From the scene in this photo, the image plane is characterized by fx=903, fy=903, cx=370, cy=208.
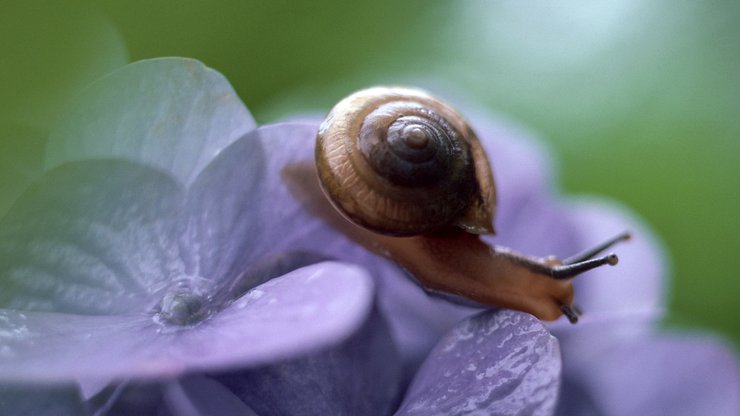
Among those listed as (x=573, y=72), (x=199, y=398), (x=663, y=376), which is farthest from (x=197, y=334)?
(x=573, y=72)

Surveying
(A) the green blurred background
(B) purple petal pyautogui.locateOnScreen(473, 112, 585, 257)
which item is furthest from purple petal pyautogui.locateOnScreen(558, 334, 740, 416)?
(A) the green blurred background

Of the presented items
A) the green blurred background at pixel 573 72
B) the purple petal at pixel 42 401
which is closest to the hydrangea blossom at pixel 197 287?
the purple petal at pixel 42 401

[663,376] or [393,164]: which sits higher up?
[393,164]

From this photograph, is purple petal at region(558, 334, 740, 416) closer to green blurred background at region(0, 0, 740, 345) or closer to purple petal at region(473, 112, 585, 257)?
purple petal at region(473, 112, 585, 257)

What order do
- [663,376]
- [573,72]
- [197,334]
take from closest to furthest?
[197,334], [663,376], [573,72]

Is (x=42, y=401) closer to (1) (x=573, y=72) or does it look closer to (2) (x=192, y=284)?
(2) (x=192, y=284)

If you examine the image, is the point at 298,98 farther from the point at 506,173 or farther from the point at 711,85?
the point at 711,85
